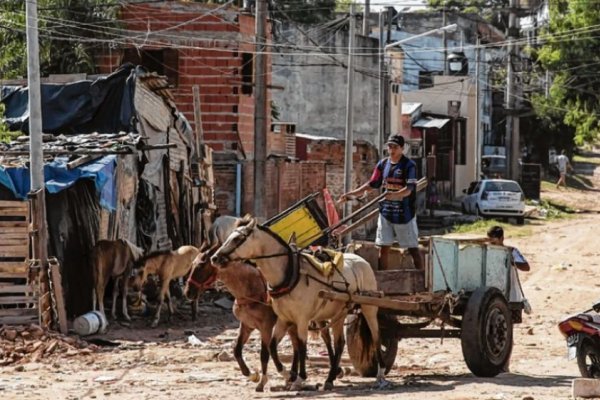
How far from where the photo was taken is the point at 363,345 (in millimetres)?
15023

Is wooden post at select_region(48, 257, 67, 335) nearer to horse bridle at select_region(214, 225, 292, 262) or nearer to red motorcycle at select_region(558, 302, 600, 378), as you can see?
horse bridle at select_region(214, 225, 292, 262)

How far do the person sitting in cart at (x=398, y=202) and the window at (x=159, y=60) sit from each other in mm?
22174

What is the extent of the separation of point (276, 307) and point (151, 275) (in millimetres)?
9492

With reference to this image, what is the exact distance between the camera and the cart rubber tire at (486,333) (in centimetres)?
1481

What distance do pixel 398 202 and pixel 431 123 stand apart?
47.4 metres

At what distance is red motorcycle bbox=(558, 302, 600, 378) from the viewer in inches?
577

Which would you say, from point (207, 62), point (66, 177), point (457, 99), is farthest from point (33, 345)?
point (457, 99)

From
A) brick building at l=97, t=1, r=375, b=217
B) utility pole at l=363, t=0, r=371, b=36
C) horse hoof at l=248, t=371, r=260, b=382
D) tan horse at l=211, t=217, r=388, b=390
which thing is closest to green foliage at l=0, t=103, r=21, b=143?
brick building at l=97, t=1, r=375, b=217

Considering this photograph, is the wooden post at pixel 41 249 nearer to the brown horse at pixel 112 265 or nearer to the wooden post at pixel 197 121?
the brown horse at pixel 112 265

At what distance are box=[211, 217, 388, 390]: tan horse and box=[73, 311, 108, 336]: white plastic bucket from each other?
669 cm

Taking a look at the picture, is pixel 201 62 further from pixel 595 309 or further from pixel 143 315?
pixel 595 309

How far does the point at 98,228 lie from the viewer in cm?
2225

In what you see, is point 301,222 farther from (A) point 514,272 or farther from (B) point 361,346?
(A) point 514,272

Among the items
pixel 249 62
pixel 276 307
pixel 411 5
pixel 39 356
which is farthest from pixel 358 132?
pixel 276 307
